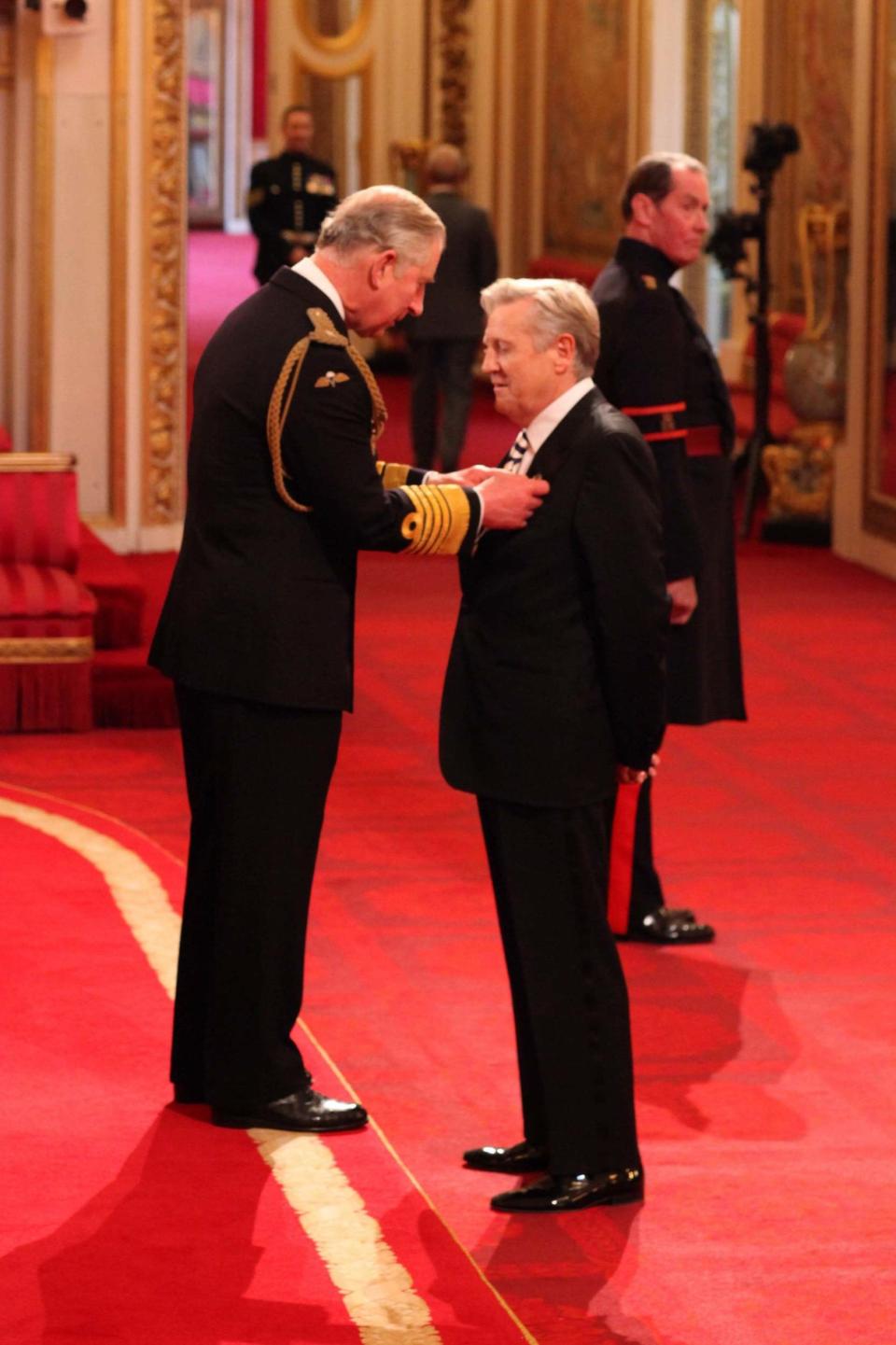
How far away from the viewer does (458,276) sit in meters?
11.4

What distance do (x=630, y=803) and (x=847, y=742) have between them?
8.36 ft

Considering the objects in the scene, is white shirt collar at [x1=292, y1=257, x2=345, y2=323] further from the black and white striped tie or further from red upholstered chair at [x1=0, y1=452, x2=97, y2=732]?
red upholstered chair at [x1=0, y1=452, x2=97, y2=732]

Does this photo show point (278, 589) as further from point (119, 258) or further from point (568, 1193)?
point (119, 258)

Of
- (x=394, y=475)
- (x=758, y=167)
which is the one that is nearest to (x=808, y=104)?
(x=758, y=167)

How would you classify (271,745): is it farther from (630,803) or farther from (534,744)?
(630,803)

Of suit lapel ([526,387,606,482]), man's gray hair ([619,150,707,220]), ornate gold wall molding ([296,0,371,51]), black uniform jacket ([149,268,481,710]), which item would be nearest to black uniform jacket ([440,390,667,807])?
suit lapel ([526,387,606,482])

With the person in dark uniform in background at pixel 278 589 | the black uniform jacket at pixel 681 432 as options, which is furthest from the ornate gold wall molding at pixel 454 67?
the person in dark uniform in background at pixel 278 589

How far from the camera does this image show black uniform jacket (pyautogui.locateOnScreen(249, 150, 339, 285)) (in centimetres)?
1332

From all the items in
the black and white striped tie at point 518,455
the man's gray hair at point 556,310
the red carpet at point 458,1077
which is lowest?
the red carpet at point 458,1077

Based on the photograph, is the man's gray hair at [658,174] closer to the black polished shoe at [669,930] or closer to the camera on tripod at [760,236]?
the black polished shoe at [669,930]

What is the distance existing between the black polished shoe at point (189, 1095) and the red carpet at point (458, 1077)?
6cm

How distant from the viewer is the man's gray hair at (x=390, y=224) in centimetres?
372

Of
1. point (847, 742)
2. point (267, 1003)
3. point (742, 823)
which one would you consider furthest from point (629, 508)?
point (847, 742)

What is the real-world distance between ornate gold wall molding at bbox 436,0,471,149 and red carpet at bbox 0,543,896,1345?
32.8 ft
